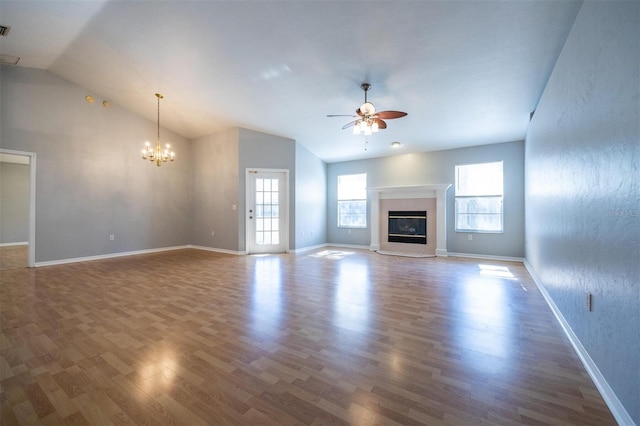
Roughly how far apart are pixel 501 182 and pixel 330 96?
14.5 feet

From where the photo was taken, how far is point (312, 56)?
3.62 meters

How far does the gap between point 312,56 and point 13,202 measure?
10.2 m

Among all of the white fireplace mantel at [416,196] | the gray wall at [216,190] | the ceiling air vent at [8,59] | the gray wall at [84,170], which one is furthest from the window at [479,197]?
the ceiling air vent at [8,59]

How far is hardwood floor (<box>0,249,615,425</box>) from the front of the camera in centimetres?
141

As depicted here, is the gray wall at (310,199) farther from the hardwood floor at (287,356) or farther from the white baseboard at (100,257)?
the white baseboard at (100,257)

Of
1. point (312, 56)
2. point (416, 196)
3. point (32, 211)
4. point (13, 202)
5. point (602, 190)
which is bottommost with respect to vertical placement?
point (32, 211)

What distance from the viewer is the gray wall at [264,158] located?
6.52 metres

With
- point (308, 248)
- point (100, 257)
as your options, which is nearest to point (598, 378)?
point (308, 248)

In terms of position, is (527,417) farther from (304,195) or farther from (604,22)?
(304,195)

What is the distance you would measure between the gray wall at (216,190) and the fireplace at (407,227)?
4.08 m

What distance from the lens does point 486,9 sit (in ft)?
8.58

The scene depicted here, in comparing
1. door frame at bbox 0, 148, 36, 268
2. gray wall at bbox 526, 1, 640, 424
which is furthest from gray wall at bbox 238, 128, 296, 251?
gray wall at bbox 526, 1, 640, 424

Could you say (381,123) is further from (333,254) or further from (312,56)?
(333,254)

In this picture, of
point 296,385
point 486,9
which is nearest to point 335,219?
point 486,9
